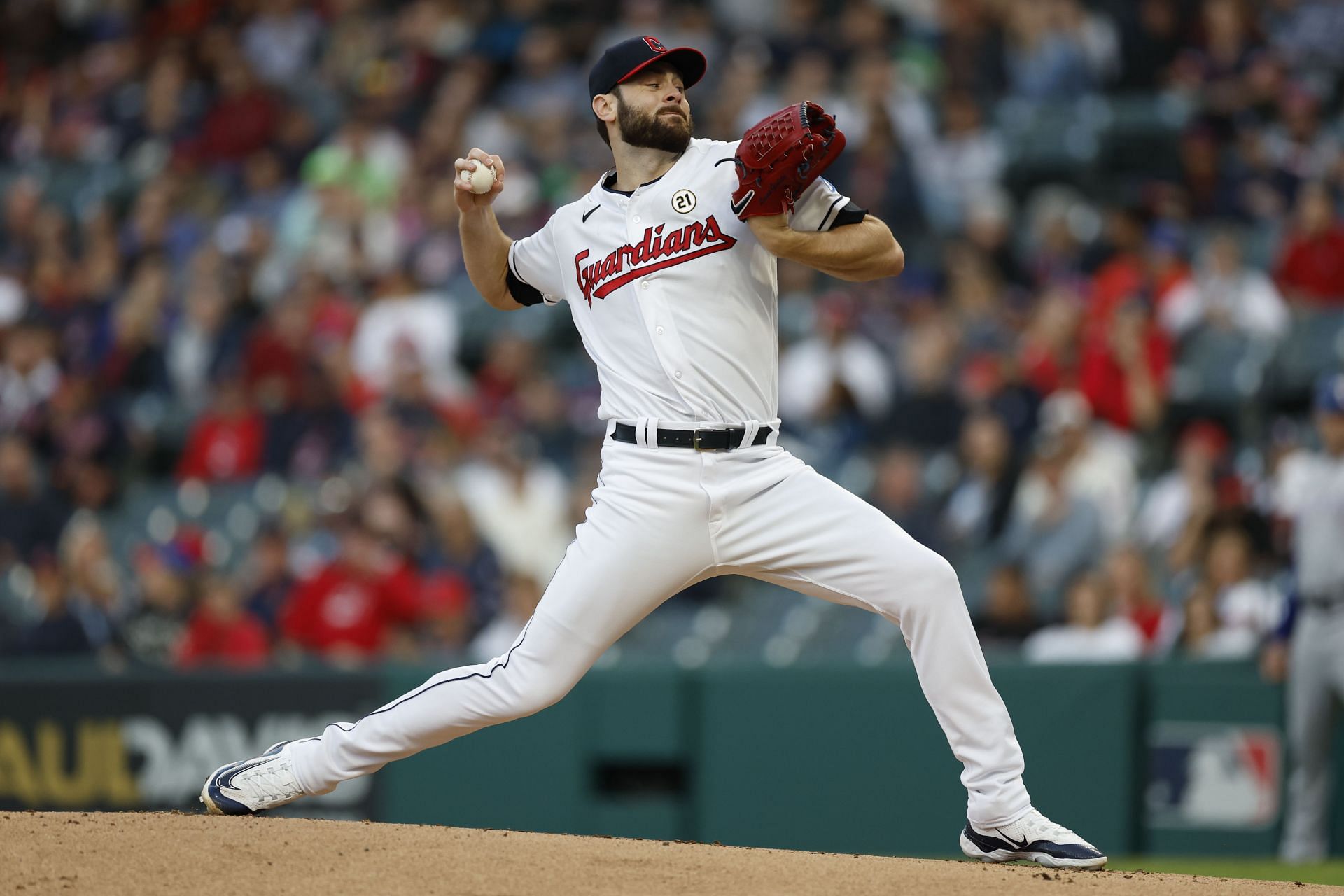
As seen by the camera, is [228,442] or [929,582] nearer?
[929,582]

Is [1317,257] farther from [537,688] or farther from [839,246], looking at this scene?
[537,688]

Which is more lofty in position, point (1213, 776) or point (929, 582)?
point (929, 582)

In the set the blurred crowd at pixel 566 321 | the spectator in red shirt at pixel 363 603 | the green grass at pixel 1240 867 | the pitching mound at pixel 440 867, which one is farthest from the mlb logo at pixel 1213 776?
the spectator in red shirt at pixel 363 603

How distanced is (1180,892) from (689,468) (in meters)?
1.52

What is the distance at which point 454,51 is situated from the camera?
43.7 ft

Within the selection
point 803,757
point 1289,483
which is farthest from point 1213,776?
point 803,757

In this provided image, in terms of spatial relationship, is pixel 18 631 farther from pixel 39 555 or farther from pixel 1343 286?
pixel 1343 286

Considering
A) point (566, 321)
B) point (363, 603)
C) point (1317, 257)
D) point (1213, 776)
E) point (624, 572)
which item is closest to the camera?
point (624, 572)

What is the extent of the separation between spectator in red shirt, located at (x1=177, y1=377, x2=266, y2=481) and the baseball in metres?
6.30

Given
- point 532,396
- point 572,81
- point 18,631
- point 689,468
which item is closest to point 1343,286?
point 532,396

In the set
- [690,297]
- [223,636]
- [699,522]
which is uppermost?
[690,297]

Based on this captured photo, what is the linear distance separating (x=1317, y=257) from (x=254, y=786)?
7000 millimetres

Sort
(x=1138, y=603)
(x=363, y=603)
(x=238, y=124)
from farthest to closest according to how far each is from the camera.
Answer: (x=238, y=124) < (x=363, y=603) < (x=1138, y=603)

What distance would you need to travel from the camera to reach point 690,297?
4.32m
